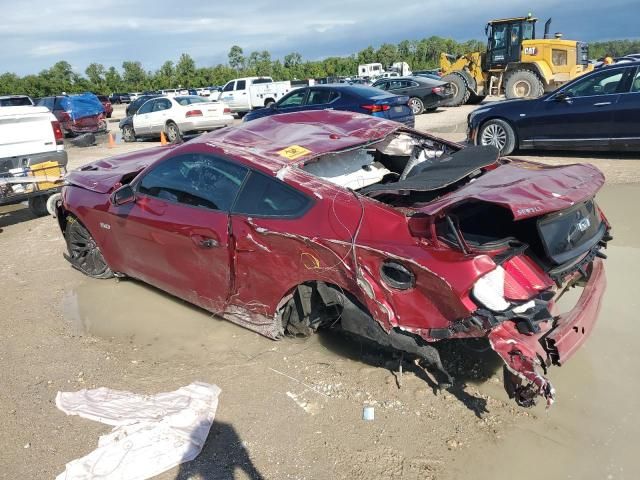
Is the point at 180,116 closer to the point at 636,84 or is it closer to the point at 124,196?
the point at 636,84

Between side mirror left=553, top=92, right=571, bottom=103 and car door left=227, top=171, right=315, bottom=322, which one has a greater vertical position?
side mirror left=553, top=92, right=571, bottom=103

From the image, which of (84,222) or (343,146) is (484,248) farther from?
(84,222)

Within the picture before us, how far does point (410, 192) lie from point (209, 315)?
2139mm

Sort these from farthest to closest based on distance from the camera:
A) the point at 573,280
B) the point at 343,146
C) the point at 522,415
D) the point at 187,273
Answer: the point at 187,273, the point at 343,146, the point at 573,280, the point at 522,415

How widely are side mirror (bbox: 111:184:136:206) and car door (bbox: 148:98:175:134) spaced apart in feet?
43.1

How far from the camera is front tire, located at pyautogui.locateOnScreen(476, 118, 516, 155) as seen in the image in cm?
956

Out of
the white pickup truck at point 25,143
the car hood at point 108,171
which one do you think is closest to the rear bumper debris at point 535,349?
the car hood at point 108,171

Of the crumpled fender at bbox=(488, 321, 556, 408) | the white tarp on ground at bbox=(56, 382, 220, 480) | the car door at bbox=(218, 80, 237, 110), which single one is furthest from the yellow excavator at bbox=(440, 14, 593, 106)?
the white tarp on ground at bbox=(56, 382, 220, 480)

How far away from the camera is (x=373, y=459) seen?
2721 millimetres

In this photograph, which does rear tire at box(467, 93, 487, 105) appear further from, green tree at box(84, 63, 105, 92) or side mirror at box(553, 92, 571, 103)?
green tree at box(84, 63, 105, 92)

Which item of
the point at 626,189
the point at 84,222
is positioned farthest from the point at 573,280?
the point at 626,189

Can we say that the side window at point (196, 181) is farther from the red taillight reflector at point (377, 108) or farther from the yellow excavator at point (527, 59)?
the yellow excavator at point (527, 59)

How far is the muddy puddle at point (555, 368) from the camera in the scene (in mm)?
2635

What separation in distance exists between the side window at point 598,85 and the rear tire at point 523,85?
9.07m
